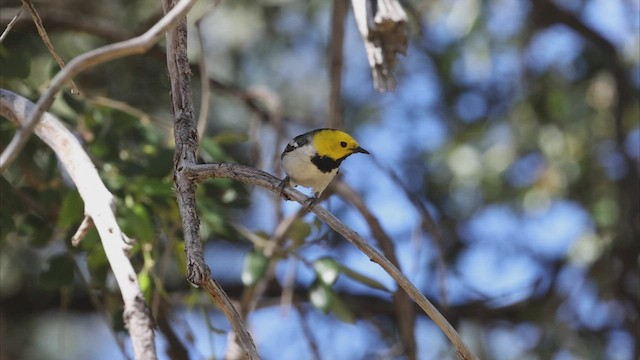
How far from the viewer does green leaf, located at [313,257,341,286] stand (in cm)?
230

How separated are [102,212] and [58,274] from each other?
920mm

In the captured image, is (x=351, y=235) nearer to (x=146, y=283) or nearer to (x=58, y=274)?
(x=146, y=283)

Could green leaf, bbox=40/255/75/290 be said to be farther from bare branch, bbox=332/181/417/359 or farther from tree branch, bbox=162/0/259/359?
tree branch, bbox=162/0/259/359

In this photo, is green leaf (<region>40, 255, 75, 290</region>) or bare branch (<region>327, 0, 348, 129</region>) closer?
green leaf (<region>40, 255, 75, 290</region>)

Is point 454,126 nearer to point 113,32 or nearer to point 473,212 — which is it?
point 473,212

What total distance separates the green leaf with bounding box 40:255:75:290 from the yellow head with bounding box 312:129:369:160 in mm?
675

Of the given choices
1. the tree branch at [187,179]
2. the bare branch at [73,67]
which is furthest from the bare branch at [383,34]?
the bare branch at [73,67]

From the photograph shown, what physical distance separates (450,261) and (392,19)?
2.09m

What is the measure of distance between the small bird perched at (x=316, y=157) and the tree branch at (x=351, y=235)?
71 cm

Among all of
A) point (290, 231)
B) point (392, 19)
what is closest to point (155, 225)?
point (290, 231)

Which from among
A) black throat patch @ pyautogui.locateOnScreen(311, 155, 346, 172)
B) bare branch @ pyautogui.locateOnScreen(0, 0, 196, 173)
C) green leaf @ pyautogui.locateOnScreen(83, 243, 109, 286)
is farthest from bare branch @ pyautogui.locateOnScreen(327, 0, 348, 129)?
bare branch @ pyautogui.locateOnScreen(0, 0, 196, 173)

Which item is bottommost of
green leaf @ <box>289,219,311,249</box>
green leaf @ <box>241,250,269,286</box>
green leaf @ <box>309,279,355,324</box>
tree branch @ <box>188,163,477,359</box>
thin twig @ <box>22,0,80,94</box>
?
tree branch @ <box>188,163,477,359</box>

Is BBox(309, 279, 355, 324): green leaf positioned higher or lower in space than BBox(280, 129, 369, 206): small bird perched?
lower

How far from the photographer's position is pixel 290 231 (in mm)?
2477
